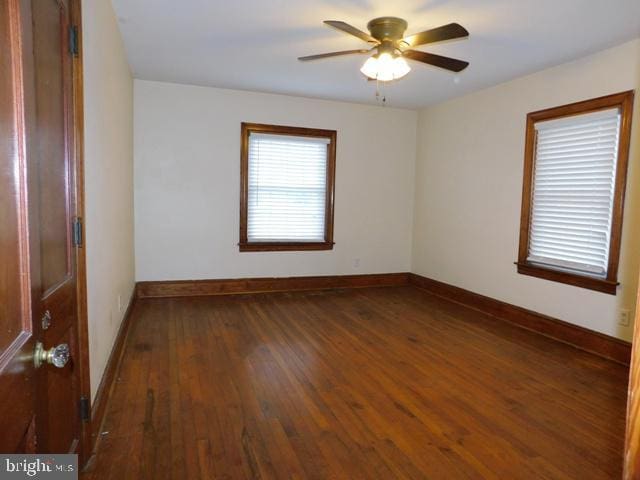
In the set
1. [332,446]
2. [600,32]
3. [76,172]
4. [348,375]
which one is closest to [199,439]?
[332,446]

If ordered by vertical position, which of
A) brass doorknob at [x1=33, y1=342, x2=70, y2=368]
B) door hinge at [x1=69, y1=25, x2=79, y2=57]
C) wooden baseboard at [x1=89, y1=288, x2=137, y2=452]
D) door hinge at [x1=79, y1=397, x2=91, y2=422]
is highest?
door hinge at [x1=69, y1=25, x2=79, y2=57]

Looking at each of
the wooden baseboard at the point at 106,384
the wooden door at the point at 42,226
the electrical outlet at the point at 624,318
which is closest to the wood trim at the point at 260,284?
the wooden baseboard at the point at 106,384

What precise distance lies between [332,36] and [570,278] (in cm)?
305

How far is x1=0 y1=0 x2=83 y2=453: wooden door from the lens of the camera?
836mm

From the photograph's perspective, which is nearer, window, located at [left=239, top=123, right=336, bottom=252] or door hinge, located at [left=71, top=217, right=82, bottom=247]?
door hinge, located at [left=71, top=217, right=82, bottom=247]

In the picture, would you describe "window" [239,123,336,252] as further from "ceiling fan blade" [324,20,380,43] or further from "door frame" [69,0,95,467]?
"door frame" [69,0,95,467]

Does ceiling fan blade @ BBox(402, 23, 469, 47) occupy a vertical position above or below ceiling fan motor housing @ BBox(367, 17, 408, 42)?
below

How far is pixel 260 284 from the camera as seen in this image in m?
5.43

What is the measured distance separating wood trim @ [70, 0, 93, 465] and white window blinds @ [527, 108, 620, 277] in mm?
3860

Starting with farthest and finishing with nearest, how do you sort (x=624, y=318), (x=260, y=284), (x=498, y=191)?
(x=260, y=284) → (x=498, y=191) → (x=624, y=318)

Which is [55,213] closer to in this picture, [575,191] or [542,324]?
[575,191]

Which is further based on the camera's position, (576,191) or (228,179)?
(228,179)

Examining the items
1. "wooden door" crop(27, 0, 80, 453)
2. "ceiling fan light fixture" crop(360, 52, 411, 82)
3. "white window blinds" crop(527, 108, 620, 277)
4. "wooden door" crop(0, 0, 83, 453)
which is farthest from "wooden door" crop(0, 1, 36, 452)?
"white window blinds" crop(527, 108, 620, 277)

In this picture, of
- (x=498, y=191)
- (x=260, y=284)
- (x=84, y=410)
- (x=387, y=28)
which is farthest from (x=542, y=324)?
(x=84, y=410)
